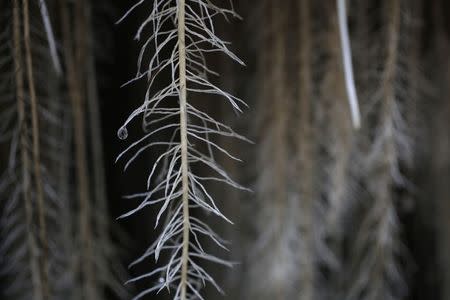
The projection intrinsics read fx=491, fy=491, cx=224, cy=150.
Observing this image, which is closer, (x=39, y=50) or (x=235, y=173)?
(x=39, y=50)

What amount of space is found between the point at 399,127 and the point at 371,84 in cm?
7

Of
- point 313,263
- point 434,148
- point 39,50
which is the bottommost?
point 313,263

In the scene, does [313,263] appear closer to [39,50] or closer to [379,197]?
[379,197]

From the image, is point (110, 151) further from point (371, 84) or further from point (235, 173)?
point (371, 84)

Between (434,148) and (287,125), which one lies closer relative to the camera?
(287,125)

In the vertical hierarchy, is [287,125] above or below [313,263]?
above

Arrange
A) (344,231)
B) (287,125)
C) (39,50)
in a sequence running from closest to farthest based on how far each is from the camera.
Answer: (39,50) < (287,125) < (344,231)

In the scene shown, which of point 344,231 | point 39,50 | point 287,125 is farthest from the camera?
point 344,231

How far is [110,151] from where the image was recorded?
489 millimetres

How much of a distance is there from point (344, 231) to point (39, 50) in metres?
0.43

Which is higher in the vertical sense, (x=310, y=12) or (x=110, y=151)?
(x=310, y=12)

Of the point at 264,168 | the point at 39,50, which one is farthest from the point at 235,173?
the point at 39,50

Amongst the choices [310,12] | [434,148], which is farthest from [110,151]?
[434,148]

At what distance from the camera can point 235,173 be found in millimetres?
614
